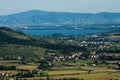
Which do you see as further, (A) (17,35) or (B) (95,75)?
(A) (17,35)

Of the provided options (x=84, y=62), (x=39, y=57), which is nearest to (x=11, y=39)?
(x=39, y=57)

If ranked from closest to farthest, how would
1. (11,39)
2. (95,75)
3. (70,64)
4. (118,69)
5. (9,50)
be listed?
1. (95,75)
2. (118,69)
3. (70,64)
4. (9,50)
5. (11,39)

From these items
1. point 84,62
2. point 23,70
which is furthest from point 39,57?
point 23,70

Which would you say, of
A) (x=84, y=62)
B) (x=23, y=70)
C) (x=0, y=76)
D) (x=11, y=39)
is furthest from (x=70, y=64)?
(x=11, y=39)

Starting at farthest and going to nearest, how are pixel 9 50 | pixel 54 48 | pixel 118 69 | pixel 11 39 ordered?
1. pixel 11 39
2. pixel 54 48
3. pixel 9 50
4. pixel 118 69

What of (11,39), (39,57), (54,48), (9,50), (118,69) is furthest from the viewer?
(11,39)

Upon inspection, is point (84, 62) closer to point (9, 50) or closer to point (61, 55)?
point (61, 55)

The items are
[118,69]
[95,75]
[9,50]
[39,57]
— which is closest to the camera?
[95,75]

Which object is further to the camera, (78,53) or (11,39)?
(11,39)

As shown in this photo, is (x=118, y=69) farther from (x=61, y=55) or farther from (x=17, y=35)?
(x=17, y=35)
